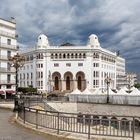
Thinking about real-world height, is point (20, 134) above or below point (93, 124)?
below

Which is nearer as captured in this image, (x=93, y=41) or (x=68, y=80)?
(x=68, y=80)

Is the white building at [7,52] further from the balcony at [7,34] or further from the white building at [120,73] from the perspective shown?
the white building at [120,73]

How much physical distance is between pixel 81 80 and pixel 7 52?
34.1 metres

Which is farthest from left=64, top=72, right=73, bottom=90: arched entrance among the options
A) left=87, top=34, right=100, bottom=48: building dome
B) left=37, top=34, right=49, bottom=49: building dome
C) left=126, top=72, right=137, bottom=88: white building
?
left=126, top=72, right=137, bottom=88: white building

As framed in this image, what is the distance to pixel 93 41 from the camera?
8706 cm

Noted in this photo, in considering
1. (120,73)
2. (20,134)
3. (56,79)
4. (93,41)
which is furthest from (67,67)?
(20,134)

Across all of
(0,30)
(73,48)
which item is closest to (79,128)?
(0,30)

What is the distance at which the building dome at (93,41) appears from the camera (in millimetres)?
86000

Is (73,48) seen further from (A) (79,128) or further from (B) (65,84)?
(A) (79,128)

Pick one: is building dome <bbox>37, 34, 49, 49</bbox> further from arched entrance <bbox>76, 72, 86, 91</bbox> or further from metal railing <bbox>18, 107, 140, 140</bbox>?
metal railing <bbox>18, 107, 140, 140</bbox>

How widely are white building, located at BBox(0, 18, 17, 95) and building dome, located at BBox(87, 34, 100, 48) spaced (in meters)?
32.8

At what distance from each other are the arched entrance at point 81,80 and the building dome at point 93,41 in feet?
29.6

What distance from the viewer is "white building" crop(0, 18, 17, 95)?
54684 millimetres

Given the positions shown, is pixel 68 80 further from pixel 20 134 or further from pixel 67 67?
pixel 20 134
